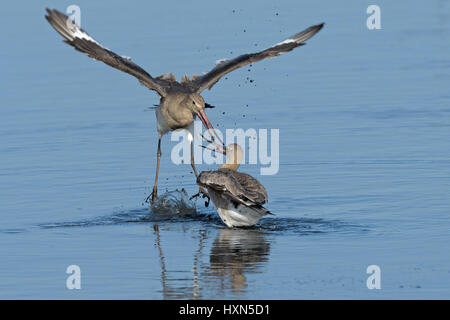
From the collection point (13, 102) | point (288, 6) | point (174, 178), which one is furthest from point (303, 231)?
point (288, 6)

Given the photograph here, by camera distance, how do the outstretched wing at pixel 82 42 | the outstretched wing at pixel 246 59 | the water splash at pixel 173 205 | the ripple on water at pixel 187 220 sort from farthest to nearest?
the outstretched wing at pixel 246 59
the outstretched wing at pixel 82 42
the water splash at pixel 173 205
the ripple on water at pixel 187 220

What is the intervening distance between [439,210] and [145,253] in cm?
322

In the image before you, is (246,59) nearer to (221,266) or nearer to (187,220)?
(187,220)

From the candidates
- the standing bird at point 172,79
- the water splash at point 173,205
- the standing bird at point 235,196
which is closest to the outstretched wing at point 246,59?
the standing bird at point 172,79

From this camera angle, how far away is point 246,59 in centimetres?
1360

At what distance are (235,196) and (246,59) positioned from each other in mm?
2798

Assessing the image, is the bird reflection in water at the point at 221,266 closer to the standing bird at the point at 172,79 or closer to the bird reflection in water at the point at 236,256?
the bird reflection in water at the point at 236,256

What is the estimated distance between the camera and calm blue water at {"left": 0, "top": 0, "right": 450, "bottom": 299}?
32.1 feet

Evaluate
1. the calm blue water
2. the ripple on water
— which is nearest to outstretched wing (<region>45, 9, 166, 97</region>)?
Answer: the calm blue water

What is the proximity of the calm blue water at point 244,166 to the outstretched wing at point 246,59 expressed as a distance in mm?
1298

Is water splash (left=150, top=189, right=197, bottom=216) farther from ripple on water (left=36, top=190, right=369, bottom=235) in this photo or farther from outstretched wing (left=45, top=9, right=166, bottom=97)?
outstretched wing (left=45, top=9, right=166, bottom=97)

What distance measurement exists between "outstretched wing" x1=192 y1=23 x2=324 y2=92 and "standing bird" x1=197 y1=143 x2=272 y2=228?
200 cm

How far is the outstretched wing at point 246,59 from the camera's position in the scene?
44.6 ft
